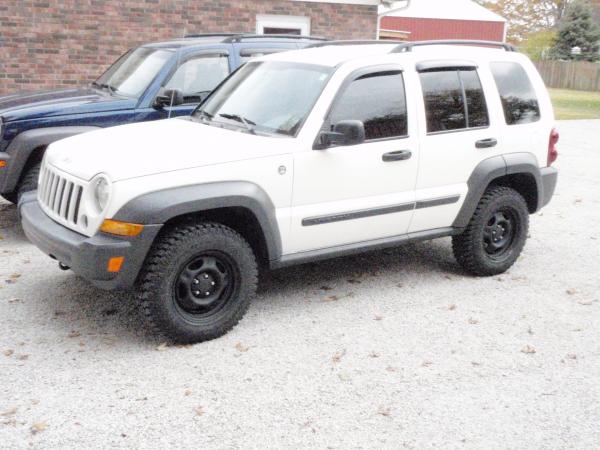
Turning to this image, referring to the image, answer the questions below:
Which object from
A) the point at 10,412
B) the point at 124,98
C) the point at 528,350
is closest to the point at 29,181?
the point at 124,98

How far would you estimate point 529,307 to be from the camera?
19.4ft

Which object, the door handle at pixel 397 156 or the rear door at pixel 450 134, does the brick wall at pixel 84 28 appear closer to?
the rear door at pixel 450 134

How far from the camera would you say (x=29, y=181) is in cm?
702

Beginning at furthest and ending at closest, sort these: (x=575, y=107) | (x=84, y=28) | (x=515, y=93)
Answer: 1. (x=575, y=107)
2. (x=84, y=28)
3. (x=515, y=93)

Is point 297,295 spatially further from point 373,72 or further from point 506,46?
point 506,46

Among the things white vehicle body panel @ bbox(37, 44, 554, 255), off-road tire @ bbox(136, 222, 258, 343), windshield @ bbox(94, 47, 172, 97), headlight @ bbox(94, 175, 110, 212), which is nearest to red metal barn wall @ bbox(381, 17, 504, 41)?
windshield @ bbox(94, 47, 172, 97)

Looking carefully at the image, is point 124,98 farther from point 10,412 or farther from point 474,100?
point 10,412

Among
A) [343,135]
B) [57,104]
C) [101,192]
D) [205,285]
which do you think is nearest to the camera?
[101,192]

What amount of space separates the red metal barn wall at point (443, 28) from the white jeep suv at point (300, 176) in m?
30.0

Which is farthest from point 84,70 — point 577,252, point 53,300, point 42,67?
point 577,252

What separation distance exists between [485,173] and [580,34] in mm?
42922

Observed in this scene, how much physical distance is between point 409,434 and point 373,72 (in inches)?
113

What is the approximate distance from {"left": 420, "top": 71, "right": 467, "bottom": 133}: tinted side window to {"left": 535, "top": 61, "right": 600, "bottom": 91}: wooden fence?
36788 mm

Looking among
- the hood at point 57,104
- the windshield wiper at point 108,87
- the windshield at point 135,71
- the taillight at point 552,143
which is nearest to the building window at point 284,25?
the windshield at point 135,71
